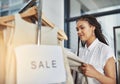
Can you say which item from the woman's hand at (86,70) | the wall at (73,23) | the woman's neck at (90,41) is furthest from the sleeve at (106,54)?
the wall at (73,23)

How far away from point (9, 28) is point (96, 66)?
844mm

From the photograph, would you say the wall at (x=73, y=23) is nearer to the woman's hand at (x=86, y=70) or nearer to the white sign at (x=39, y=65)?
the woman's hand at (x=86, y=70)

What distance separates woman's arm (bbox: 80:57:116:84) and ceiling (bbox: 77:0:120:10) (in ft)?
4.55

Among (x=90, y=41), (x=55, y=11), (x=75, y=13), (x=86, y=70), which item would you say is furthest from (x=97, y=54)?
(x=75, y=13)

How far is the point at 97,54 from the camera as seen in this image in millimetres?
1668

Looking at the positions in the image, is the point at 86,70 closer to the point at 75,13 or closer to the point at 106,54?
the point at 106,54

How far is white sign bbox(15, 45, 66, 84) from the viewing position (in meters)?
0.93

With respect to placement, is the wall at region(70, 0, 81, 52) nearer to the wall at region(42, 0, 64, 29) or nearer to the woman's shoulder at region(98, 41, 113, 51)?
the wall at region(42, 0, 64, 29)

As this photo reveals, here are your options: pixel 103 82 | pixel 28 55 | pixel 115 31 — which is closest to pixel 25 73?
pixel 28 55

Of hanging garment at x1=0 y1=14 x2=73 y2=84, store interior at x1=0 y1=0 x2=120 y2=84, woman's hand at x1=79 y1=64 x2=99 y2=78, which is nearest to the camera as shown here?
hanging garment at x1=0 y1=14 x2=73 y2=84

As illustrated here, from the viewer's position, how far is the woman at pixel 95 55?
4.64ft

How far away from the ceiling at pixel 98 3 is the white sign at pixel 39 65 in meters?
1.97

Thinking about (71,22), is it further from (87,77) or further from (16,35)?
(16,35)

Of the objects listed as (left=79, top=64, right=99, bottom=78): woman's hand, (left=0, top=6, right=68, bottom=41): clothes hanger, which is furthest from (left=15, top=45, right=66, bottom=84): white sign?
(left=79, top=64, right=99, bottom=78): woman's hand
